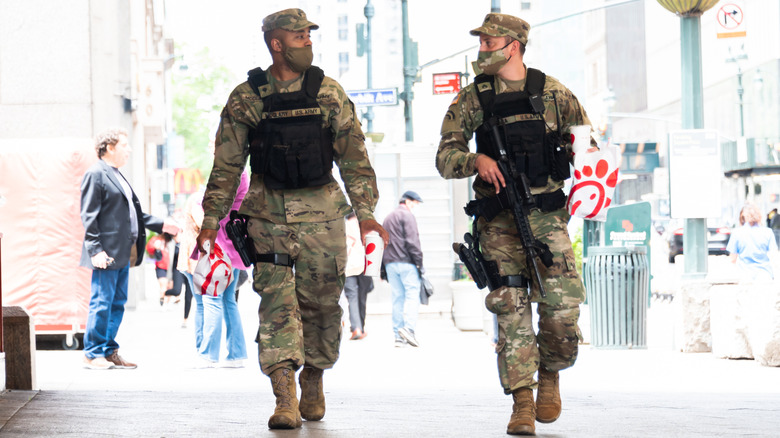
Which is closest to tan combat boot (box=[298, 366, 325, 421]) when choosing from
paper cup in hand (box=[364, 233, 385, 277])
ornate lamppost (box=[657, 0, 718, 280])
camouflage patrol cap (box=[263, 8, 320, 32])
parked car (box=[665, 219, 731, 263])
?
paper cup in hand (box=[364, 233, 385, 277])

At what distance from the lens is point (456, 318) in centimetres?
1630

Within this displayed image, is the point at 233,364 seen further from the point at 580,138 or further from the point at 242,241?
the point at 580,138

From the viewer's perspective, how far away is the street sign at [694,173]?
12414 millimetres

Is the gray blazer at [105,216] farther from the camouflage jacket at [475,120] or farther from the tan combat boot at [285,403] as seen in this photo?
the camouflage jacket at [475,120]

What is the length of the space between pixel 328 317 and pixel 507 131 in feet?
4.12

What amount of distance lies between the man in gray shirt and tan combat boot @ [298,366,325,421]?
8102 millimetres

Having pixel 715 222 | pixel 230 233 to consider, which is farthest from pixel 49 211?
pixel 715 222

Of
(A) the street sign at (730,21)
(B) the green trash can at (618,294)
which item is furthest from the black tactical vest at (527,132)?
(A) the street sign at (730,21)

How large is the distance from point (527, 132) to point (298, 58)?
1154 mm

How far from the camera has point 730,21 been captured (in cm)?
Result: 2386

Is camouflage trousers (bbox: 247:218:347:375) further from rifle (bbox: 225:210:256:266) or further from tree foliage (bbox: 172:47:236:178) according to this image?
tree foliage (bbox: 172:47:236:178)

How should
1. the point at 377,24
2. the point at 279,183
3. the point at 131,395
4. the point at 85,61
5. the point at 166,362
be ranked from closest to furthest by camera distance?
1. the point at 279,183
2. the point at 131,395
3. the point at 166,362
4. the point at 85,61
5. the point at 377,24

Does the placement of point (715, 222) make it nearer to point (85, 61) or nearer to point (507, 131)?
point (85, 61)

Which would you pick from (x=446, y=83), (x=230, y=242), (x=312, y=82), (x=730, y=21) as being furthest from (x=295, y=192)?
(x=730, y=21)
